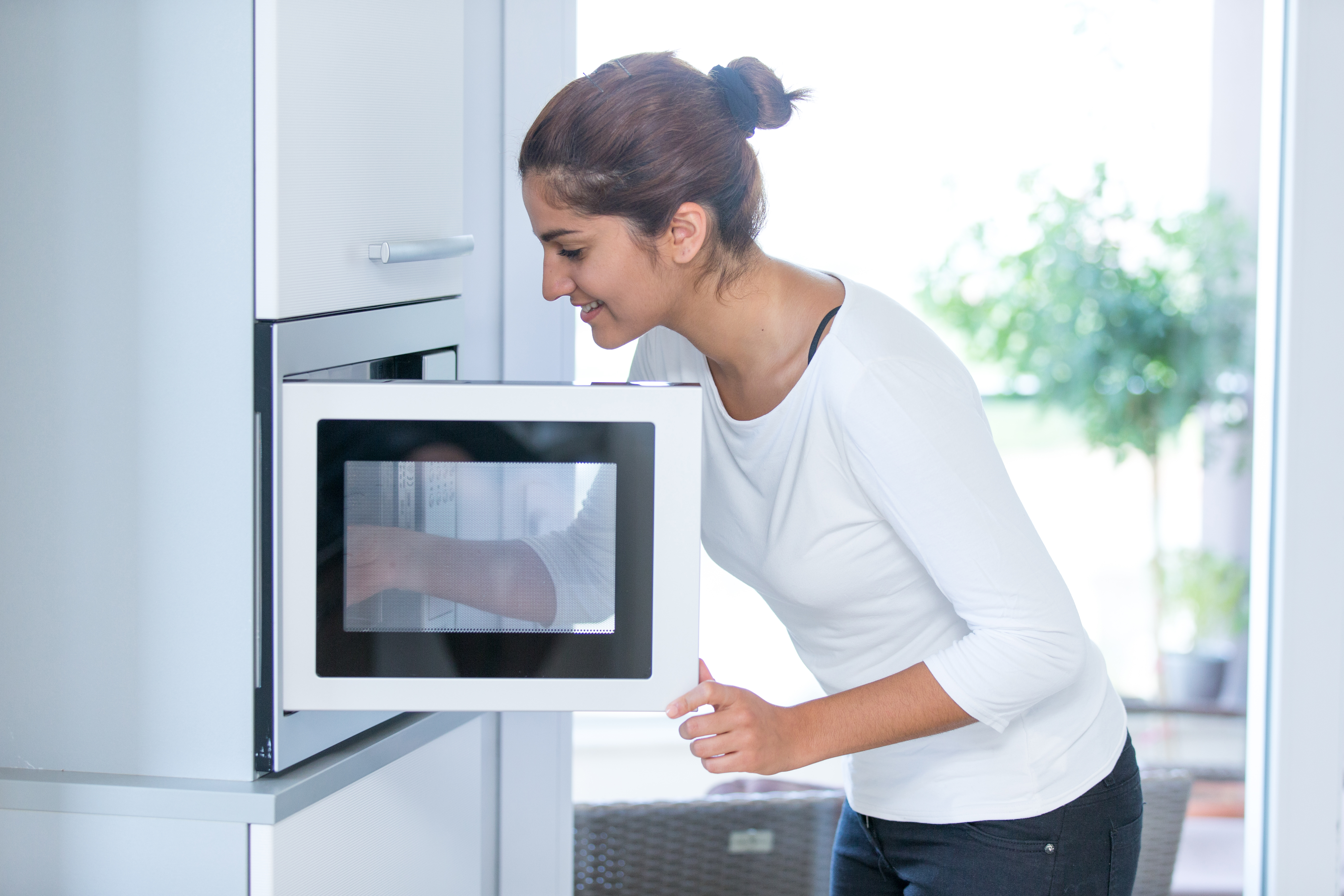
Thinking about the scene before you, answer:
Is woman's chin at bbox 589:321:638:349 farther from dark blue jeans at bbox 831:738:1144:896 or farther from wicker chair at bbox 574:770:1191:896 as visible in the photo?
wicker chair at bbox 574:770:1191:896

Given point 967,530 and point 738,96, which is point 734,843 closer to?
point 967,530

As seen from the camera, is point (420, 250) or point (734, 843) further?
point (734, 843)

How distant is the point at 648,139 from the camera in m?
0.86

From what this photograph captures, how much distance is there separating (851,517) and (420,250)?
44 cm

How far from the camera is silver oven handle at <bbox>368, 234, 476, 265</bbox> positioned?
3.08ft

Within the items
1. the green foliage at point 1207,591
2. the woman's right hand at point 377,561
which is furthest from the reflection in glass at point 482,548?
the green foliage at point 1207,591

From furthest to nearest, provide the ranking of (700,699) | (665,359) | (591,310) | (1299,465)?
(1299,465)
(665,359)
(591,310)
(700,699)

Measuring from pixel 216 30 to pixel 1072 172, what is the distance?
3.53ft

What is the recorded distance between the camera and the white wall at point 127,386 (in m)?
0.82

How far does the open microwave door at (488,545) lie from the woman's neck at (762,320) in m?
0.16

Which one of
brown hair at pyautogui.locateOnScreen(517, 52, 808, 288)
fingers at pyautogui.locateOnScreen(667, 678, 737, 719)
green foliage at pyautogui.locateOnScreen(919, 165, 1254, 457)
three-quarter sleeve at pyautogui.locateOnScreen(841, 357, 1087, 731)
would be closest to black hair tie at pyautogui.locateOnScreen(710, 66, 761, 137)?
brown hair at pyautogui.locateOnScreen(517, 52, 808, 288)

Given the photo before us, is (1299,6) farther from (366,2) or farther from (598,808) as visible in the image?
(598,808)

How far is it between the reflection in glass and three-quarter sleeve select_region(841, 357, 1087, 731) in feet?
0.69

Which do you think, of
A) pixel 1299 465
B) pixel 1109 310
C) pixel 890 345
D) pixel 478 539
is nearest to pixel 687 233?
pixel 890 345
